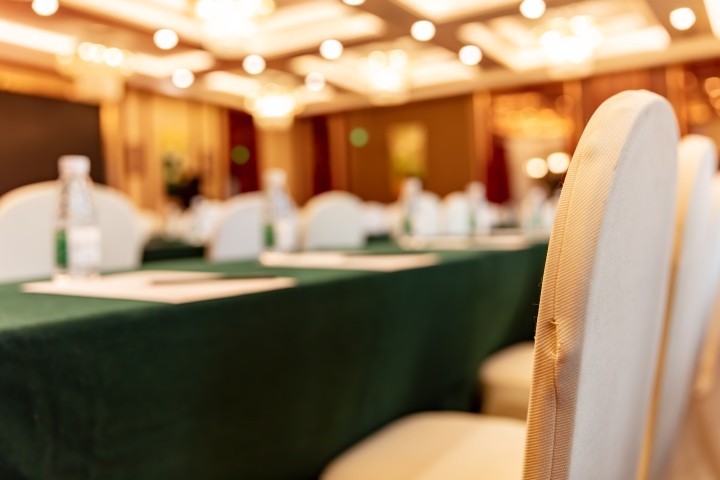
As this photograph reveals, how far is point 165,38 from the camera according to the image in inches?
268

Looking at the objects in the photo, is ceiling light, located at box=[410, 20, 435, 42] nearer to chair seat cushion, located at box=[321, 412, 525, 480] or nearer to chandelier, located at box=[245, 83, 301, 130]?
chandelier, located at box=[245, 83, 301, 130]

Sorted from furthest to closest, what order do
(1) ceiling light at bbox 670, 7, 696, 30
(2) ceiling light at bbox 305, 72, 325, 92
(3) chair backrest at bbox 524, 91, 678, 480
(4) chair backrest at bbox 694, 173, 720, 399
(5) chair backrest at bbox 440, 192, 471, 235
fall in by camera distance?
(2) ceiling light at bbox 305, 72, 325, 92 → (5) chair backrest at bbox 440, 192, 471, 235 → (1) ceiling light at bbox 670, 7, 696, 30 → (4) chair backrest at bbox 694, 173, 720, 399 → (3) chair backrest at bbox 524, 91, 678, 480

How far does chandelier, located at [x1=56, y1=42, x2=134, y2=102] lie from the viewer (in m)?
5.35

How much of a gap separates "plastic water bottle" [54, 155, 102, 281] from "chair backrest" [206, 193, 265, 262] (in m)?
1.09

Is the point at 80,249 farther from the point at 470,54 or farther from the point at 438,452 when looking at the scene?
the point at 470,54

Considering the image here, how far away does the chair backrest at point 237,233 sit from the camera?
243 centimetres

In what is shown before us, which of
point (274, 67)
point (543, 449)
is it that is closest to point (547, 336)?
point (543, 449)

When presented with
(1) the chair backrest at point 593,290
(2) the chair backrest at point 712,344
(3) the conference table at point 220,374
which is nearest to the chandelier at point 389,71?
(2) the chair backrest at point 712,344

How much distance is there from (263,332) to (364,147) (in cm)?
1019

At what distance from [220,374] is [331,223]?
7.31 feet

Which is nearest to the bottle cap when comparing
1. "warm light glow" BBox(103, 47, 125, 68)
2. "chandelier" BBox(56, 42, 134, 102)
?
"chandelier" BBox(56, 42, 134, 102)

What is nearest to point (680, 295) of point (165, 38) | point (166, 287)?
point (166, 287)

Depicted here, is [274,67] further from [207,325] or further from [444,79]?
[207,325]

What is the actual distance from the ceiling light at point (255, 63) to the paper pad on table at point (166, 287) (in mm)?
6674
